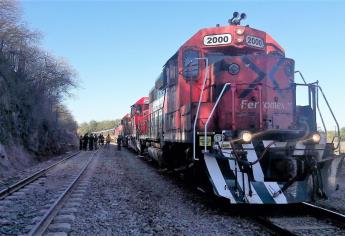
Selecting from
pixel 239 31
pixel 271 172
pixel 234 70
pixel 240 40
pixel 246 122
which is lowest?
pixel 271 172

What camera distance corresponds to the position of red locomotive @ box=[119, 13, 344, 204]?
6910 mm

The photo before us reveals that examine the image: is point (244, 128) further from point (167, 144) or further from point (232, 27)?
point (167, 144)

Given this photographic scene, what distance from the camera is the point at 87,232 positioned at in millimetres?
6008

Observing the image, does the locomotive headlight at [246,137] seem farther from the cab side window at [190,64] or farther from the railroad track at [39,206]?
the railroad track at [39,206]

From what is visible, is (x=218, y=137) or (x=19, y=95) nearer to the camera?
(x=218, y=137)

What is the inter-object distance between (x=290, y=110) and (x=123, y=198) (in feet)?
12.6

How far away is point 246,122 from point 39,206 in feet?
13.9

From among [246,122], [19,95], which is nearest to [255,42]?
[246,122]

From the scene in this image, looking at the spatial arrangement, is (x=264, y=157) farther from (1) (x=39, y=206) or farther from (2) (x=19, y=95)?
(2) (x=19, y=95)

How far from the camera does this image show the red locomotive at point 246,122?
691 cm

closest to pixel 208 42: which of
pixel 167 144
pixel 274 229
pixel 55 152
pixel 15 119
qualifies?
pixel 167 144

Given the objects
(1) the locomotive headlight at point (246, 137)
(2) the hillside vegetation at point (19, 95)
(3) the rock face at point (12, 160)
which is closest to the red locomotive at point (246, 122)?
(1) the locomotive headlight at point (246, 137)

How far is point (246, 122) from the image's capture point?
805 cm

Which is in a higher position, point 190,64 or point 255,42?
point 255,42
